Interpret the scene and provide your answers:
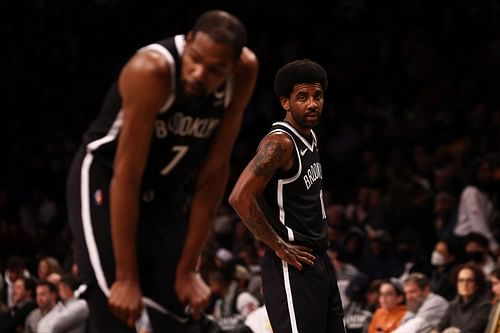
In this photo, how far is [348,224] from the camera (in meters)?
11.8

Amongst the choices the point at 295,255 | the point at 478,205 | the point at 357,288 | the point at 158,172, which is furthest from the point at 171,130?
the point at 478,205

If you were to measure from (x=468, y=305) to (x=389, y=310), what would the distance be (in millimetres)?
613

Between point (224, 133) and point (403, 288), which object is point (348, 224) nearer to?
point (403, 288)

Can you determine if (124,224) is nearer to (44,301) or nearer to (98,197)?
(98,197)

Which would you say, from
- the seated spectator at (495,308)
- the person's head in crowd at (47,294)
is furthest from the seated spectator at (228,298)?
the seated spectator at (495,308)

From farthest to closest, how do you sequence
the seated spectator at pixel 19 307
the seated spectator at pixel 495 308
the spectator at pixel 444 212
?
the spectator at pixel 444 212 → the seated spectator at pixel 19 307 → the seated spectator at pixel 495 308

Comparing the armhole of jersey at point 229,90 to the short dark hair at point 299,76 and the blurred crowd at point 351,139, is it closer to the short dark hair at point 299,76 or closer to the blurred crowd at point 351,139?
the short dark hair at point 299,76

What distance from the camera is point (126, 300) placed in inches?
133

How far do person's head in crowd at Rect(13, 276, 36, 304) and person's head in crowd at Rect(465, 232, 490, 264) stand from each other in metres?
4.10

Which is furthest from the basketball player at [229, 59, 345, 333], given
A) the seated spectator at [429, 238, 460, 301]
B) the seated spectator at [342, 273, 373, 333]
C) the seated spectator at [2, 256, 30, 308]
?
the seated spectator at [2, 256, 30, 308]

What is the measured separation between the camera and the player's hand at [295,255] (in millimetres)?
5207

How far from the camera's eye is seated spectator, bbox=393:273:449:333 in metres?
8.35

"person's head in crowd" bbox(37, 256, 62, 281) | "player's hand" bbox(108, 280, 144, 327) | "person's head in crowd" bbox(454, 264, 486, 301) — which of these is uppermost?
"player's hand" bbox(108, 280, 144, 327)

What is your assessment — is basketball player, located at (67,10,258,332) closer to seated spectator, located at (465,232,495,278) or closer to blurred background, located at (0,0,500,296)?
seated spectator, located at (465,232,495,278)
